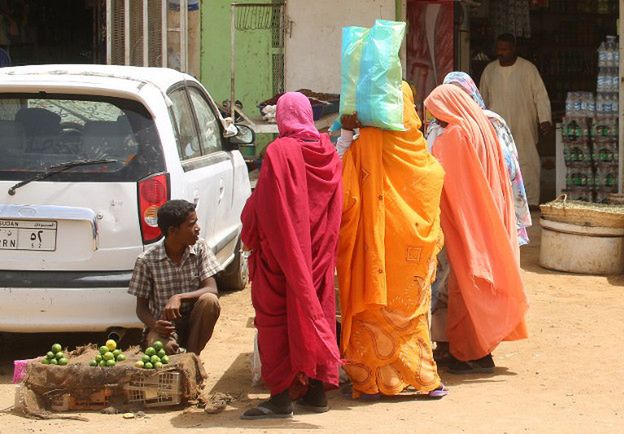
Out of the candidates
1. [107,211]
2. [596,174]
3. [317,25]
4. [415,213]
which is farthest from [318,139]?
[596,174]

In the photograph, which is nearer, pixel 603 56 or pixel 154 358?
pixel 154 358

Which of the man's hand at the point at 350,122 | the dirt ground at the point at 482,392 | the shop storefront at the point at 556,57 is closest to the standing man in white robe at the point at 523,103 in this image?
the shop storefront at the point at 556,57

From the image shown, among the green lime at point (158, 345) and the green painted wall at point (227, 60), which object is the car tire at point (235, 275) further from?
the green painted wall at point (227, 60)

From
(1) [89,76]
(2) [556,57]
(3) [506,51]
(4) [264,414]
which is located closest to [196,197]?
(1) [89,76]

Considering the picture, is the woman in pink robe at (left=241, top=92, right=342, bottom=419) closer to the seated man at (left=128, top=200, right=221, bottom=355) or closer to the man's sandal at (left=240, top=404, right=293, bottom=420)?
the man's sandal at (left=240, top=404, right=293, bottom=420)

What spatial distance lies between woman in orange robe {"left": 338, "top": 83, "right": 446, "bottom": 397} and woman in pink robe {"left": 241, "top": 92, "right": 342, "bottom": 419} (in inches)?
9.2

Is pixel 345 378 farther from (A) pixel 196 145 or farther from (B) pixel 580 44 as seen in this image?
(B) pixel 580 44

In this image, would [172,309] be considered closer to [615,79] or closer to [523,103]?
[615,79]

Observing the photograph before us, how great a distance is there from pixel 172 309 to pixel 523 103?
317 inches

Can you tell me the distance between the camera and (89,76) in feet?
23.1

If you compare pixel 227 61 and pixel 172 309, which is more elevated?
pixel 227 61

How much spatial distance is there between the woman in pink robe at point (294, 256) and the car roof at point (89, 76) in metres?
1.41

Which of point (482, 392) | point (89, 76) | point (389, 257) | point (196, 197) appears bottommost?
point (482, 392)

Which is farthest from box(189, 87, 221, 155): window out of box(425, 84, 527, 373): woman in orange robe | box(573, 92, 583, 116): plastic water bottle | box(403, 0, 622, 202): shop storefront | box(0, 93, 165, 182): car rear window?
box(573, 92, 583, 116): plastic water bottle
